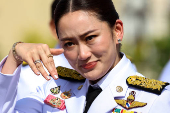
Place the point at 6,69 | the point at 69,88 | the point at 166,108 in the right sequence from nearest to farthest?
the point at 166,108, the point at 6,69, the point at 69,88

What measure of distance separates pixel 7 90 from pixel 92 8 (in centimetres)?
81

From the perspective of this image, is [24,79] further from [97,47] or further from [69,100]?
[97,47]

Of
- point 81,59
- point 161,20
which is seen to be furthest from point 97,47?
point 161,20

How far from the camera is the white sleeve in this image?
204 cm

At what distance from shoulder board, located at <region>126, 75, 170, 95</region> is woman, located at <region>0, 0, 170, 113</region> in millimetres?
30

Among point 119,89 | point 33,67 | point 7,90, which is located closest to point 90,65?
point 119,89

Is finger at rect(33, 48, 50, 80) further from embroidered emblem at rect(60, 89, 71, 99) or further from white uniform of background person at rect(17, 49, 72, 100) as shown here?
white uniform of background person at rect(17, 49, 72, 100)

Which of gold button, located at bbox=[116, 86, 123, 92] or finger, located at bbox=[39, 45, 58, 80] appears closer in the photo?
finger, located at bbox=[39, 45, 58, 80]

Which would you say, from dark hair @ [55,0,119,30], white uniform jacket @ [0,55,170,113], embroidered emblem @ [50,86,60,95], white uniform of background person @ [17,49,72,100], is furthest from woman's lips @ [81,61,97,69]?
white uniform of background person @ [17,49,72,100]

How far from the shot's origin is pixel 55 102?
212 cm

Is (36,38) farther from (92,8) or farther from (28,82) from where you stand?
(92,8)

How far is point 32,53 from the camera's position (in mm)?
1852

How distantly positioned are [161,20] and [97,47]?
12.1 m

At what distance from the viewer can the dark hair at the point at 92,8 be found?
1929 millimetres
